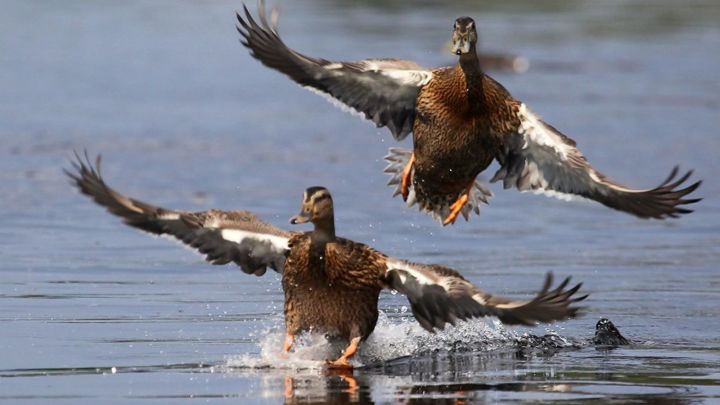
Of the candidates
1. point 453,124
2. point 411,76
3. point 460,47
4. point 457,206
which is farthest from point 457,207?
point 460,47

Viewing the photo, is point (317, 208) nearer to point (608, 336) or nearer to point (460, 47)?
point (460, 47)

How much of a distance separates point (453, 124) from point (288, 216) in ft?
16.4

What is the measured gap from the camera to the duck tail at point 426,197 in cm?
1125

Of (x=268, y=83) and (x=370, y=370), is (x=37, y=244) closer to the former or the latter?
(x=370, y=370)

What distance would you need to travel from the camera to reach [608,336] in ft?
33.8

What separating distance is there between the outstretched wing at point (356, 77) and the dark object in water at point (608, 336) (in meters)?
1.92

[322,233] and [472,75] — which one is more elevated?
[472,75]

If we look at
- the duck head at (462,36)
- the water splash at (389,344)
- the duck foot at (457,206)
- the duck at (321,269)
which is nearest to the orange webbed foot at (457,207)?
the duck foot at (457,206)

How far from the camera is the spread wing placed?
10328 mm

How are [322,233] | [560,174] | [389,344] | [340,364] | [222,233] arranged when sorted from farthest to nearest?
1. [560,174]
2. [389,344]
3. [222,233]
4. [322,233]
5. [340,364]

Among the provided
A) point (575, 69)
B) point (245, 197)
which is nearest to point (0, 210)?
point (245, 197)

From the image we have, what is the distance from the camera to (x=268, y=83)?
2538 cm

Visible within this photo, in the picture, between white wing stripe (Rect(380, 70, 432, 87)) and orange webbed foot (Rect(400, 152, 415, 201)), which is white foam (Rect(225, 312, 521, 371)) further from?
white wing stripe (Rect(380, 70, 432, 87))

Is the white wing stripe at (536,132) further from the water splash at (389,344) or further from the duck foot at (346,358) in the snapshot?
the duck foot at (346,358)
